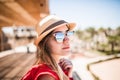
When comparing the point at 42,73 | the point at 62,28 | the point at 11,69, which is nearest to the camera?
the point at 42,73

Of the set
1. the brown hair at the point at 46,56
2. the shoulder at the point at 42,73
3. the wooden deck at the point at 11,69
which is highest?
the brown hair at the point at 46,56

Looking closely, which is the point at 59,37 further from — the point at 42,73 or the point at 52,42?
the point at 42,73

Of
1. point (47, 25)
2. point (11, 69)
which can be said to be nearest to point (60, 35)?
point (47, 25)

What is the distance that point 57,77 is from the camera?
1.20 metres

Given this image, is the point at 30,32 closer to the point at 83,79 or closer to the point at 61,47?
the point at 83,79

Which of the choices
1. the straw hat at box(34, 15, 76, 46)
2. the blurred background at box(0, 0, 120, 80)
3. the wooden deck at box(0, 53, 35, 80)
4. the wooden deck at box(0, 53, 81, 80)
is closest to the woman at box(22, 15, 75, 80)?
the straw hat at box(34, 15, 76, 46)

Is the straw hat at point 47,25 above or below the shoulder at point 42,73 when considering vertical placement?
above

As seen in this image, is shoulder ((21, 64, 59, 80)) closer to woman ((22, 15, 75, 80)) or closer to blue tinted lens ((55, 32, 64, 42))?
woman ((22, 15, 75, 80))

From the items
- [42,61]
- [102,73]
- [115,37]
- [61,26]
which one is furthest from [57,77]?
[115,37]

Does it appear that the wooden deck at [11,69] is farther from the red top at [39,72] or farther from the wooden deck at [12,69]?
the red top at [39,72]

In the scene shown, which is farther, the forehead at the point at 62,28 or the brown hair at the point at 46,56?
the forehead at the point at 62,28

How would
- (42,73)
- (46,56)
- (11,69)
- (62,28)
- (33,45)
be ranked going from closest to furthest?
(42,73) → (46,56) → (62,28) → (11,69) → (33,45)

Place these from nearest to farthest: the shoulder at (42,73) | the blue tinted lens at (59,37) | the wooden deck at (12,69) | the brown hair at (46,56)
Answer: the shoulder at (42,73), the brown hair at (46,56), the blue tinted lens at (59,37), the wooden deck at (12,69)

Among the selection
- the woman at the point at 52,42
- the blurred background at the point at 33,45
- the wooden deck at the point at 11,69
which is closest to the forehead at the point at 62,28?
the woman at the point at 52,42
